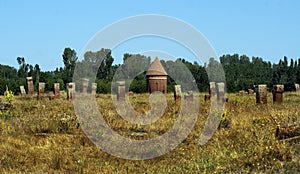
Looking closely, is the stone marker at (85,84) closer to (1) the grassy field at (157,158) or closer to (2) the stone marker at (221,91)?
(2) the stone marker at (221,91)

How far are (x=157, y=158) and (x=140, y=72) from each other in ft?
69.1

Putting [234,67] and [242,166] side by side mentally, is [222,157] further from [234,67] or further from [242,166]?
[234,67]

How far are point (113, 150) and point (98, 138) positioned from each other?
31.7 inches

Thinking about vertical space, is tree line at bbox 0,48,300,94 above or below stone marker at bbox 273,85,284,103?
above

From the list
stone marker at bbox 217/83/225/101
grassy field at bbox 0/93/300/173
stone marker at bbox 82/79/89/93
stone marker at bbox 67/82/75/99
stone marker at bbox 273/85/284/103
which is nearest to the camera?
grassy field at bbox 0/93/300/173

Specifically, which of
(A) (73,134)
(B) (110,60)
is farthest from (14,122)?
(B) (110,60)

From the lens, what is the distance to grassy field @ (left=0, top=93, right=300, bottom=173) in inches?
308

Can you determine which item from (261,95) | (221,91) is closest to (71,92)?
(221,91)

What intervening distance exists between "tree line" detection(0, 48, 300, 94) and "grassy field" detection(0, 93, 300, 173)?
3333mm

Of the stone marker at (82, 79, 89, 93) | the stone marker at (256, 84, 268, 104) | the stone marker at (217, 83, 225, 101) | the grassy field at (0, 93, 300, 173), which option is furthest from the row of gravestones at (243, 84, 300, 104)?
the stone marker at (82, 79, 89, 93)

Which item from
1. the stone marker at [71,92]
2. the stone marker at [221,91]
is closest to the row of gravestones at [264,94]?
the stone marker at [221,91]

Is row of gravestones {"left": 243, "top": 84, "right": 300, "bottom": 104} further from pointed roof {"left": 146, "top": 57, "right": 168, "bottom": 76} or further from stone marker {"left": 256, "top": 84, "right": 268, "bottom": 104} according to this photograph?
pointed roof {"left": 146, "top": 57, "right": 168, "bottom": 76}

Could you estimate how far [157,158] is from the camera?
29.3ft

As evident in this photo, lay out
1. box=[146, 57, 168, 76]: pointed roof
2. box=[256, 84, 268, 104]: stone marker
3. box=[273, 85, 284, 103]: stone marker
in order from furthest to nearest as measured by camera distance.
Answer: box=[146, 57, 168, 76]: pointed roof, box=[273, 85, 284, 103]: stone marker, box=[256, 84, 268, 104]: stone marker
